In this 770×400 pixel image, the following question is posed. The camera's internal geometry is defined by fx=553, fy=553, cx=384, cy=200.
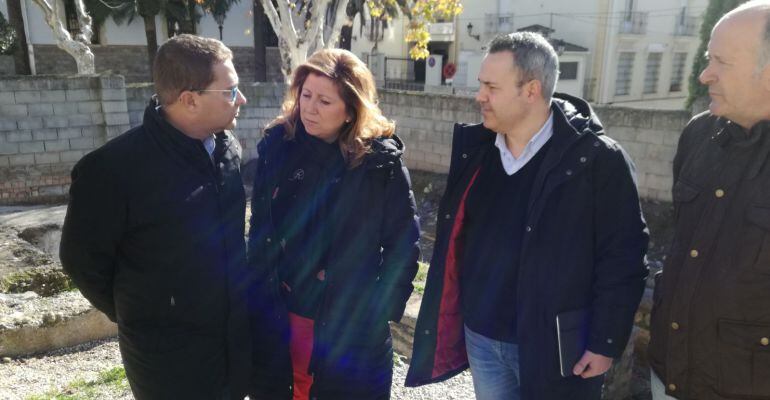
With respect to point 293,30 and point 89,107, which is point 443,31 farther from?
point 89,107

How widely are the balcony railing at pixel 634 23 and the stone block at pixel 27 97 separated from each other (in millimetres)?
19700

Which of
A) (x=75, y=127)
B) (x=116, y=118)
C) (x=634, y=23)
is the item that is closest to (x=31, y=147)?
(x=75, y=127)

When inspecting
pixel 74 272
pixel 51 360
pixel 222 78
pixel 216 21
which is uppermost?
pixel 216 21

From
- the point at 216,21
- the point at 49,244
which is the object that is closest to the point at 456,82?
the point at 216,21

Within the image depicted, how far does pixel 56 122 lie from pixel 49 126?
4.7 inches

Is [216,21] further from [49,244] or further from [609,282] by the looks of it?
[609,282]

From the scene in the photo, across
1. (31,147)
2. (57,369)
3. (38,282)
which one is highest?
(31,147)

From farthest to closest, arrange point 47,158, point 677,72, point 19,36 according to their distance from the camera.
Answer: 1. point 677,72
2. point 19,36
3. point 47,158

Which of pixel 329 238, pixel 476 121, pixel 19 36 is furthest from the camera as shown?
pixel 19 36

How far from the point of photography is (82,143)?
9.08 meters

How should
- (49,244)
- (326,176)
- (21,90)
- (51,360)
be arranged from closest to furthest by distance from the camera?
1. (326,176)
2. (51,360)
3. (49,244)
4. (21,90)

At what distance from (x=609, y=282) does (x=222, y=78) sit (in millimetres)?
1488

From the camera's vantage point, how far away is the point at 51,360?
3471 millimetres

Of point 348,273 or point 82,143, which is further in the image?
point 82,143
